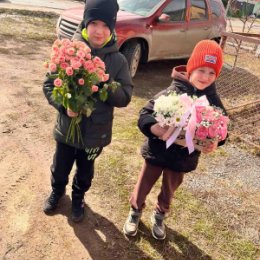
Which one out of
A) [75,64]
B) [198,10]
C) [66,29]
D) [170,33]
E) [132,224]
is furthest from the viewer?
[198,10]

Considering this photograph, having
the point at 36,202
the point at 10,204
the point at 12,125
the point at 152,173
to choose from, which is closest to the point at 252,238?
the point at 152,173

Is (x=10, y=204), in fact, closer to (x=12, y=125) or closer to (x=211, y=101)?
(x=12, y=125)

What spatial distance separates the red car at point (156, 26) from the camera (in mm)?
7006

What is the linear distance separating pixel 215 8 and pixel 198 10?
2.91 ft

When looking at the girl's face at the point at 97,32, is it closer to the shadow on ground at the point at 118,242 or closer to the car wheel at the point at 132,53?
the shadow on ground at the point at 118,242

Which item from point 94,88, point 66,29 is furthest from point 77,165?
point 66,29

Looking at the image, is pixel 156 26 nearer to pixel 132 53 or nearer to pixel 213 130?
pixel 132 53

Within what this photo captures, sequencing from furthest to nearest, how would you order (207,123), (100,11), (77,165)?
1. (77,165)
2. (100,11)
3. (207,123)

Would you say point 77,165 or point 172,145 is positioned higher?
point 172,145

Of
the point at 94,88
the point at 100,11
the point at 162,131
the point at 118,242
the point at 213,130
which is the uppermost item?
the point at 100,11

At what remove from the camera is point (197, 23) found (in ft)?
27.5

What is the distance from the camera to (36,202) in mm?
3363

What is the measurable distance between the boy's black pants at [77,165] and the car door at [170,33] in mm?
5006

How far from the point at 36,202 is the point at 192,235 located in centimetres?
151
